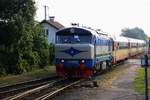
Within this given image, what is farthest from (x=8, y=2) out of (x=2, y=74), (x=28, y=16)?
(x=2, y=74)

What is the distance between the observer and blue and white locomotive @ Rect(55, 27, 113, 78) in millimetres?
25875

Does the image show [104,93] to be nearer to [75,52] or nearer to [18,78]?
[75,52]

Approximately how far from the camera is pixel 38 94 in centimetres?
1923

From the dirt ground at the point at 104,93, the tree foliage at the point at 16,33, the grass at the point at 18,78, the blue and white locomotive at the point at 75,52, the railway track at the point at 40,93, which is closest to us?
the railway track at the point at 40,93

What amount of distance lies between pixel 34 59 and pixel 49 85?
40.3 ft

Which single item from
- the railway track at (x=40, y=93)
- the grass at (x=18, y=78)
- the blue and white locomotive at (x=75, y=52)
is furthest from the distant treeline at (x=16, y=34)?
the railway track at (x=40, y=93)

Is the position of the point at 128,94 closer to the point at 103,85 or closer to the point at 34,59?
the point at 103,85

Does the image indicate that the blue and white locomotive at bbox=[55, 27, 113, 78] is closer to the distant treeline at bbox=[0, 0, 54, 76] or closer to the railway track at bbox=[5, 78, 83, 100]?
the railway track at bbox=[5, 78, 83, 100]

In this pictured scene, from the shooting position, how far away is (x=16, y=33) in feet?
98.3

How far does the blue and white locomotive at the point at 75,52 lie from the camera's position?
1019 inches

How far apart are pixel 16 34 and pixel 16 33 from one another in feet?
0.37

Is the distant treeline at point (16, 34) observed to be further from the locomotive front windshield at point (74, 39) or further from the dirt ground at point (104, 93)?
the dirt ground at point (104, 93)

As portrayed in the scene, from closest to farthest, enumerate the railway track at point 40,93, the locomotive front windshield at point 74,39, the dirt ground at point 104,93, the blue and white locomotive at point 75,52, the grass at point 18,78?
the railway track at point 40,93
the dirt ground at point 104,93
the grass at point 18,78
the blue and white locomotive at point 75,52
the locomotive front windshield at point 74,39

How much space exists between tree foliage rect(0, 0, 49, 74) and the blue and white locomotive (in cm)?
453
